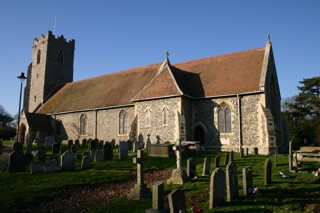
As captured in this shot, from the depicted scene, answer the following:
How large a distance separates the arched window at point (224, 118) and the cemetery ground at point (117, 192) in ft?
24.5

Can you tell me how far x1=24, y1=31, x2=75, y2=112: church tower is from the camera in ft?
118

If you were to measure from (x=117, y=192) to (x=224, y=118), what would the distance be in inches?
490

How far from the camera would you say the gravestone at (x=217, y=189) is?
6.84 metres

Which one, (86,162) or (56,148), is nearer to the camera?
(86,162)

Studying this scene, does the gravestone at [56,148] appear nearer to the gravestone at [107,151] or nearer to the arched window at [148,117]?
the gravestone at [107,151]

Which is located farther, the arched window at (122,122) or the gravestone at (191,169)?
the arched window at (122,122)

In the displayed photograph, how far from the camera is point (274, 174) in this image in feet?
34.7

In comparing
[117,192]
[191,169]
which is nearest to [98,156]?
[117,192]

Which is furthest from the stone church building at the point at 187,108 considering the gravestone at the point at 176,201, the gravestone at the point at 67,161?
the gravestone at the point at 176,201

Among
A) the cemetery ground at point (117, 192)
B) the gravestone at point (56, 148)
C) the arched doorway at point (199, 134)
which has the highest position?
the arched doorway at point (199, 134)

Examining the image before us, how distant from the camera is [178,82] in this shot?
21.6 meters

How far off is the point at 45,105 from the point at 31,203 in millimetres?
27409

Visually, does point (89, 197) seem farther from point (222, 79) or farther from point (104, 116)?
point (104, 116)

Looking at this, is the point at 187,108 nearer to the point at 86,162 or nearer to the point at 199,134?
the point at 199,134
